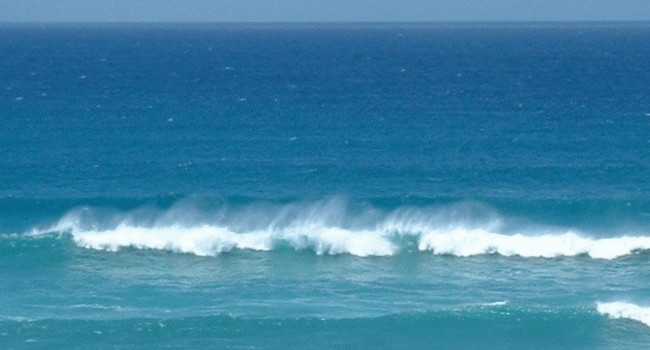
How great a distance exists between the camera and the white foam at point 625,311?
95.7 ft

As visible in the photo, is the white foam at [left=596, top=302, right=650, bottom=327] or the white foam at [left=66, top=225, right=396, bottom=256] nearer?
the white foam at [left=596, top=302, right=650, bottom=327]

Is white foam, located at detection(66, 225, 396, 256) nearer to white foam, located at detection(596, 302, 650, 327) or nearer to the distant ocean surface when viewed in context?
the distant ocean surface

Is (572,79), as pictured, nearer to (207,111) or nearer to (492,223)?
(207,111)

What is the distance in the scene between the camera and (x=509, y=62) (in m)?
124

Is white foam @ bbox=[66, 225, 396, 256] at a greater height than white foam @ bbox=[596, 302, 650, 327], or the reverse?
white foam @ bbox=[66, 225, 396, 256]

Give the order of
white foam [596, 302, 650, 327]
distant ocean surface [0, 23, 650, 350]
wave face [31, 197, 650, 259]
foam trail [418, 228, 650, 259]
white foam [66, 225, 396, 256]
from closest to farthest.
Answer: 1. white foam [596, 302, 650, 327]
2. distant ocean surface [0, 23, 650, 350]
3. foam trail [418, 228, 650, 259]
4. wave face [31, 197, 650, 259]
5. white foam [66, 225, 396, 256]

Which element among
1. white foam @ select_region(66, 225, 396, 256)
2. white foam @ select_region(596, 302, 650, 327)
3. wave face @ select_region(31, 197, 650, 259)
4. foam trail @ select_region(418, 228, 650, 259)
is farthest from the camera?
white foam @ select_region(66, 225, 396, 256)

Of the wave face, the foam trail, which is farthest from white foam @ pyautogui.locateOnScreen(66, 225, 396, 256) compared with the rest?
the foam trail

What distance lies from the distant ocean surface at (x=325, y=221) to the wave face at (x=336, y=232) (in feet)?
0.34

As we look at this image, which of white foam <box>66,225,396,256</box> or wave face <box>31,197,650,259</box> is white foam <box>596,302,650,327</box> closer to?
wave face <box>31,197,650,259</box>

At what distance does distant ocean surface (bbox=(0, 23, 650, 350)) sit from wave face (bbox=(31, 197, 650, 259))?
10 cm

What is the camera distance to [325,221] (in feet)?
135

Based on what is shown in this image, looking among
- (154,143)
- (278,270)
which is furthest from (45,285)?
(154,143)

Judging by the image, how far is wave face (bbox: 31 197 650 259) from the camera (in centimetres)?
3691
